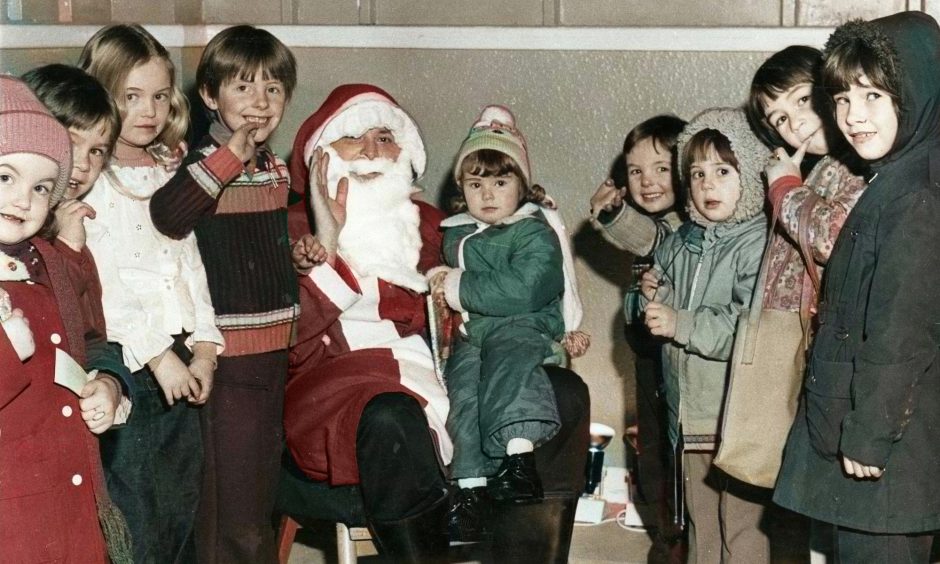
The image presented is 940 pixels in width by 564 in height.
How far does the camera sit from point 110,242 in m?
2.63

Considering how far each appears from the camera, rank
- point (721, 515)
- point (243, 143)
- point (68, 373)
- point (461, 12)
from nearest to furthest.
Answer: point (68, 373), point (243, 143), point (721, 515), point (461, 12)

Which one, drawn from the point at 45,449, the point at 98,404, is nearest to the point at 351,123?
the point at 98,404

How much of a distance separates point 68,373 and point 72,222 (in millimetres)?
349

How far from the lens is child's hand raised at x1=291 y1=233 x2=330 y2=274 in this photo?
3047mm

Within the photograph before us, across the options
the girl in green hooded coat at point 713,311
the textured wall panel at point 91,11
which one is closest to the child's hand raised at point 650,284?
the girl in green hooded coat at point 713,311

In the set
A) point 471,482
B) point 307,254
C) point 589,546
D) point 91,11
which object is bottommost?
point 589,546

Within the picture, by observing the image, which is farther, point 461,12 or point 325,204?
point 461,12

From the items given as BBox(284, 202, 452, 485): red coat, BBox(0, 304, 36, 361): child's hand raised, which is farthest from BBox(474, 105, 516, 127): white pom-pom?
BBox(0, 304, 36, 361): child's hand raised

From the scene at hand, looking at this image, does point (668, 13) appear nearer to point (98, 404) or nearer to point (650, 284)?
point (650, 284)

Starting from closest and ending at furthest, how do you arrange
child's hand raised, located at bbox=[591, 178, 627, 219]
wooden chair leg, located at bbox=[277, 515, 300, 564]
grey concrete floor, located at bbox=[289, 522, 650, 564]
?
wooden chair leg, located at bbox=[277, 515, 300, 564] → child's hand raised, located at bbox=[591, 178, 627, 219] → grey concrete floor, located at bbox=[289, 522, 650, 564]

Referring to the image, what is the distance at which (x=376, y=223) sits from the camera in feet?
10.6

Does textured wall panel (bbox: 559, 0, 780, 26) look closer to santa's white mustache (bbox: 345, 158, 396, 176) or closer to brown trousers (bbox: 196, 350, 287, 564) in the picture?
santa's white mustache (bbox: 345, 158, 396, 176)

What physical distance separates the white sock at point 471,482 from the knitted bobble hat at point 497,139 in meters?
0.83

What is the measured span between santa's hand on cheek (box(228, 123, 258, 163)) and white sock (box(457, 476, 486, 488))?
3.11 feet
